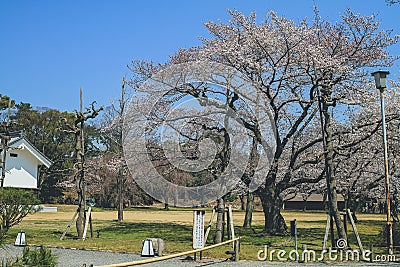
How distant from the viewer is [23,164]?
109 feet

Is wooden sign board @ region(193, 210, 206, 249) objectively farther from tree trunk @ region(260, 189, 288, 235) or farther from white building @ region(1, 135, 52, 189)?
white building @ region(1, 135, 52, 189)

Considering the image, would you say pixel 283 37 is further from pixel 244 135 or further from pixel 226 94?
pixel 244 135

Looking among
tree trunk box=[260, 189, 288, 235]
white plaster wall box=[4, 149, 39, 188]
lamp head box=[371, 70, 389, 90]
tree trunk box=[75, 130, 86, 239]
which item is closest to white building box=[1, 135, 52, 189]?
white plaster wall box=[4, 149, 39, 188]

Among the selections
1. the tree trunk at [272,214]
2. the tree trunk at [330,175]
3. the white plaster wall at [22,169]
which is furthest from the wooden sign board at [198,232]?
the white plaster wall at [22,169]

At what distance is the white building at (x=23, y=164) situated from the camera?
32.1 metres

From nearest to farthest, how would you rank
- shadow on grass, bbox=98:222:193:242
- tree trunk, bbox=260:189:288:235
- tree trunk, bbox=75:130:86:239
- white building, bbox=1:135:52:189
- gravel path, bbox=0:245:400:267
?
gravel path, bbox=0:245:400:267 → tree trunk, bbox=75:130:86:239 → shadow on grass, bbox=98:222:193:242 → tree trunk, bbox=260:189:288:235 → white building, bbox=1:135:52:189

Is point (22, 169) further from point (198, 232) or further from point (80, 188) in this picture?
point (198, 232)

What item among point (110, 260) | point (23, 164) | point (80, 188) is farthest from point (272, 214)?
point (23, 164)

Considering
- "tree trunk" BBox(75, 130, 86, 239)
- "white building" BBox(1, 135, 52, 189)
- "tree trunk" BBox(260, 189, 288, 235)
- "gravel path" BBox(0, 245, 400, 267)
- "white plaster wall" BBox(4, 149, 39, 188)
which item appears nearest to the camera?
"gravel path" BBox(0, 245, 400, 267)

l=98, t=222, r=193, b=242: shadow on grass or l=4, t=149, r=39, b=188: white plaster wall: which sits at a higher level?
l=4, t=149, r=39, b=188: white plaster wall

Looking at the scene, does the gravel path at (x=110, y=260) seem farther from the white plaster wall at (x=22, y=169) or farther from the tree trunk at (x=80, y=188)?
the white plaster wall at (x=22, y=169)

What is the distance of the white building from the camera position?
3212 cm

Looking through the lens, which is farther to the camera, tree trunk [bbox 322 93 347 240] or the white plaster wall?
→ the white plaster wall

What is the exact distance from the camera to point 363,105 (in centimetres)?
1487
